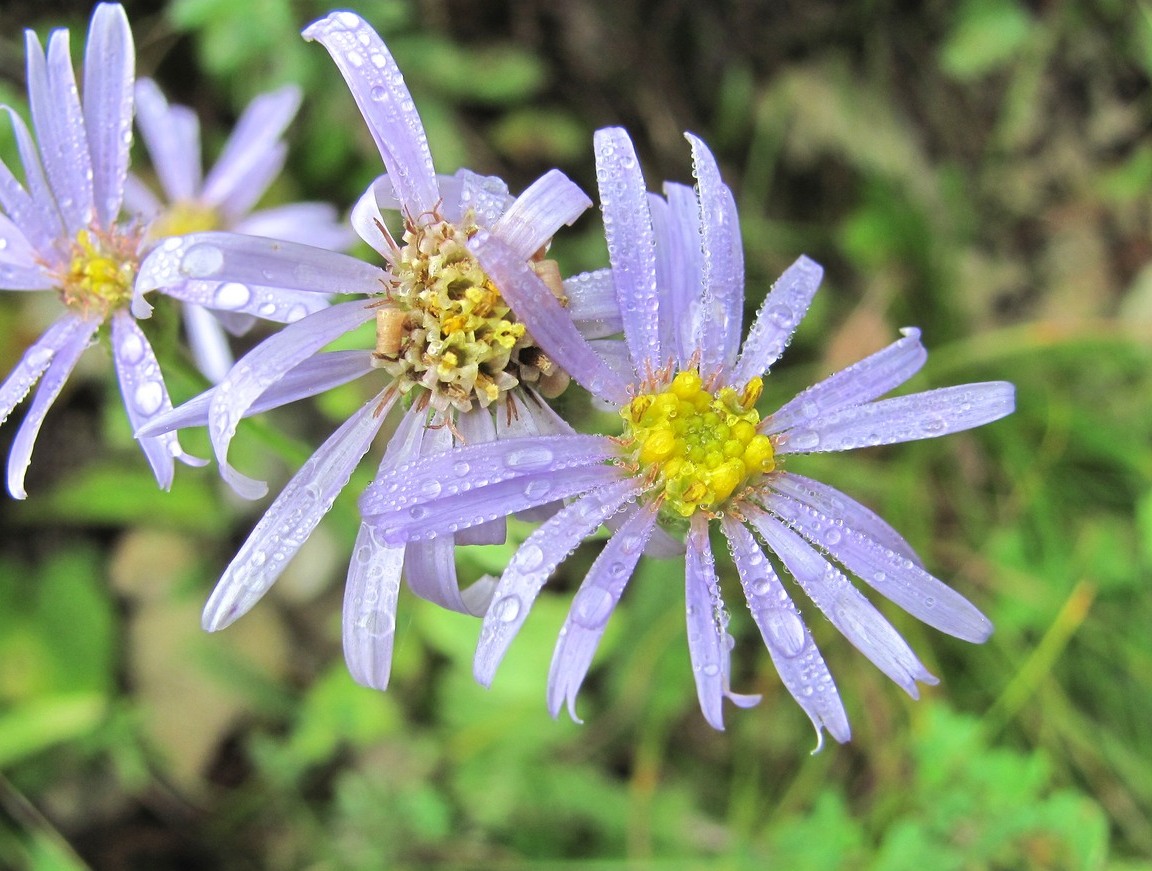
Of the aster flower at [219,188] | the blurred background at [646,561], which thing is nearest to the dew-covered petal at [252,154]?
the aster flower at [219,188]

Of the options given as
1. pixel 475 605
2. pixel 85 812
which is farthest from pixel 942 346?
pixel 85 812

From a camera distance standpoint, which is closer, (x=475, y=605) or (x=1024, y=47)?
(x=475, y=605)

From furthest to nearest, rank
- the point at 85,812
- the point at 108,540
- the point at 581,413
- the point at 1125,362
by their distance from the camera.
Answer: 1. the point at 1125,362
2. the point at 108,540
3. the point at 85,812
4. the point at 581,413

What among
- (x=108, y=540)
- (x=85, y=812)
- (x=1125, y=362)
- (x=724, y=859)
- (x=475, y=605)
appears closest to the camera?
(x=475, y=605)

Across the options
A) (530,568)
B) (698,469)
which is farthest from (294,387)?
(698,469)

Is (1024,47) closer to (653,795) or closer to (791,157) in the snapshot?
(791,157)

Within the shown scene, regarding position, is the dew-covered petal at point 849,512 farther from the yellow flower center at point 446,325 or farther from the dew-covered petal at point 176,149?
the dew-covered petal at point 176,149

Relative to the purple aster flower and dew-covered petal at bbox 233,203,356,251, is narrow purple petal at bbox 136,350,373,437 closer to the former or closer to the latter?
the purple aster flower

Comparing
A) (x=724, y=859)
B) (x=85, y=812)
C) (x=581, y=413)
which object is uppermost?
(x=581, y=413)
